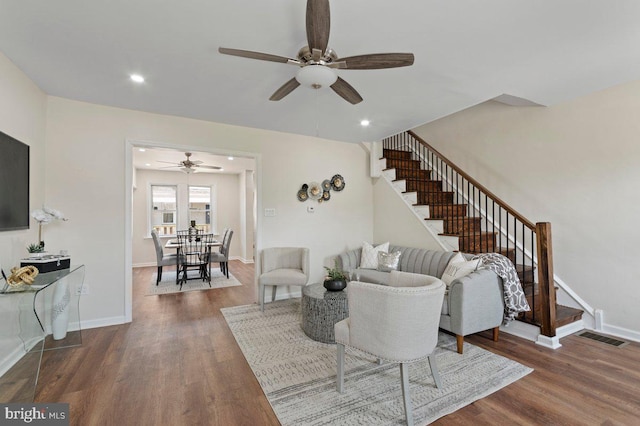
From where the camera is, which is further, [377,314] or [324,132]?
[324,132]

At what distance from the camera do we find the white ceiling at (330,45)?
195 centimetres

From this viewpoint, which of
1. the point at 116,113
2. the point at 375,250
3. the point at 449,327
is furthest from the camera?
the point at 375,250

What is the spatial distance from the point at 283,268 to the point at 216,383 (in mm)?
2284

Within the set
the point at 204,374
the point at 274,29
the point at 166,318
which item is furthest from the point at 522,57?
the point at 166,318

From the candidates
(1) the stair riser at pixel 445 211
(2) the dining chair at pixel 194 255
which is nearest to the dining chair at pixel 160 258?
(2) the dining chair at pixel 194 255

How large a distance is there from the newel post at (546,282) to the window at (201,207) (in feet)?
25.3

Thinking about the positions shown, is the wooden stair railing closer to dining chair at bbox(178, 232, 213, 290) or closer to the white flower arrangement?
dining chair at bbox(178, 232, 213, 290)

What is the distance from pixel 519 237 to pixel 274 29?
410 centimetres

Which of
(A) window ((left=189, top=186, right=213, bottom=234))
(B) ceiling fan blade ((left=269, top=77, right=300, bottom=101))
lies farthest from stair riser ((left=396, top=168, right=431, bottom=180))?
(A) window ((left=189, top=186, right=213, bottom=234))

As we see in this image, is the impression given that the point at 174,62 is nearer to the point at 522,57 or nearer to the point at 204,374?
the point at 204,374

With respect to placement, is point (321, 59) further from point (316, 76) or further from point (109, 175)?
point (109, 175)

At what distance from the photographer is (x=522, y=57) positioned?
254 cm

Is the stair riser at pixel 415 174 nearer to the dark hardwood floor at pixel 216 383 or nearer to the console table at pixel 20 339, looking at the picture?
the dark hardwood floor at pixel 216 383

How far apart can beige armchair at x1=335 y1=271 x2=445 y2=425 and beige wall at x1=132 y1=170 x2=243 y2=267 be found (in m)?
7.07
